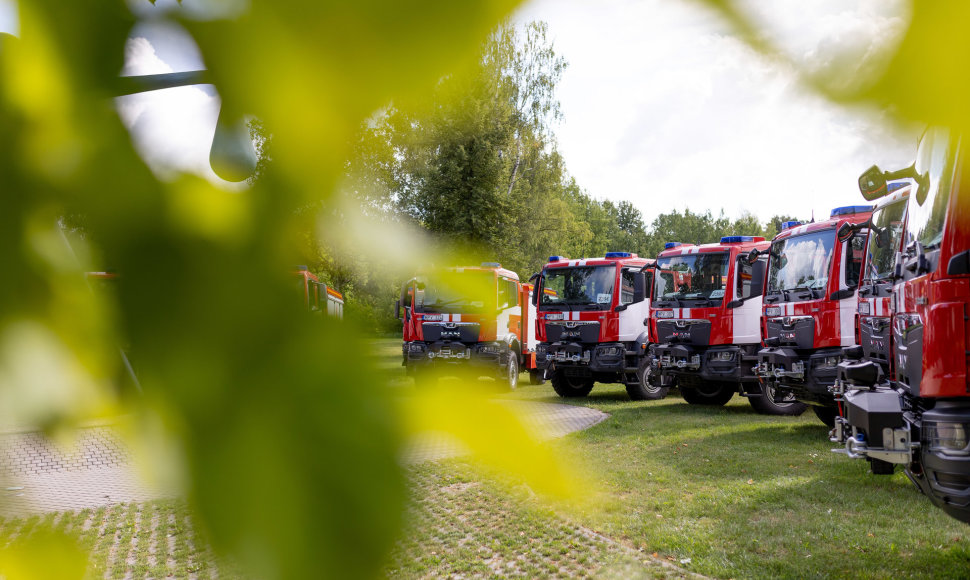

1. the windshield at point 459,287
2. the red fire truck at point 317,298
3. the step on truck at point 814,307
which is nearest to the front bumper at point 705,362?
the step on truck at point 814,307

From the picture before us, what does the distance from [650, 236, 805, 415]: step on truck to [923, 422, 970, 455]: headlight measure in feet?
15.9

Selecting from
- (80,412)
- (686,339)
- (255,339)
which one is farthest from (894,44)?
(686,339)

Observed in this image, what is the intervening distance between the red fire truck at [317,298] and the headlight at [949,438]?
3.57 metres

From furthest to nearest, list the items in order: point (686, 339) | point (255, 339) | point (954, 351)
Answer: point (686, 339), point (954, 351), point (255, 339)

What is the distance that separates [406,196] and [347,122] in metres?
0.10

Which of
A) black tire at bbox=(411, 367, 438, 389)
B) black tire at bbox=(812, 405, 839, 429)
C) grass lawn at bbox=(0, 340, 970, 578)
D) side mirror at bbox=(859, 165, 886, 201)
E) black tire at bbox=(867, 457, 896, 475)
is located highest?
side mirror at bbox=(859, 165, 886, 201)

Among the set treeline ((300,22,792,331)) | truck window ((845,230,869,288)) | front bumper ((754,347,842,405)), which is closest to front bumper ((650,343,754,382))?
front bumper ((754,347,842,405))

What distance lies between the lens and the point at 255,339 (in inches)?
11.6

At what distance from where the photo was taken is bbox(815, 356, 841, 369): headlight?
6507 millimetres

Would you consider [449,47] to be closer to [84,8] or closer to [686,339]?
[84,8]

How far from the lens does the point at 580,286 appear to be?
9.86 m

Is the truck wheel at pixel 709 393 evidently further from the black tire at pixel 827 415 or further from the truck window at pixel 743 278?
the black tire at pixel 827 415

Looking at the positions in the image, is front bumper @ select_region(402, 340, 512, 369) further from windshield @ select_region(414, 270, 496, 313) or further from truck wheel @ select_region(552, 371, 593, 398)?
truck wheel @ select_region(552, 371, 593, 398)

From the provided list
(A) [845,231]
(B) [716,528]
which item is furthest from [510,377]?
(A) [845,231]
